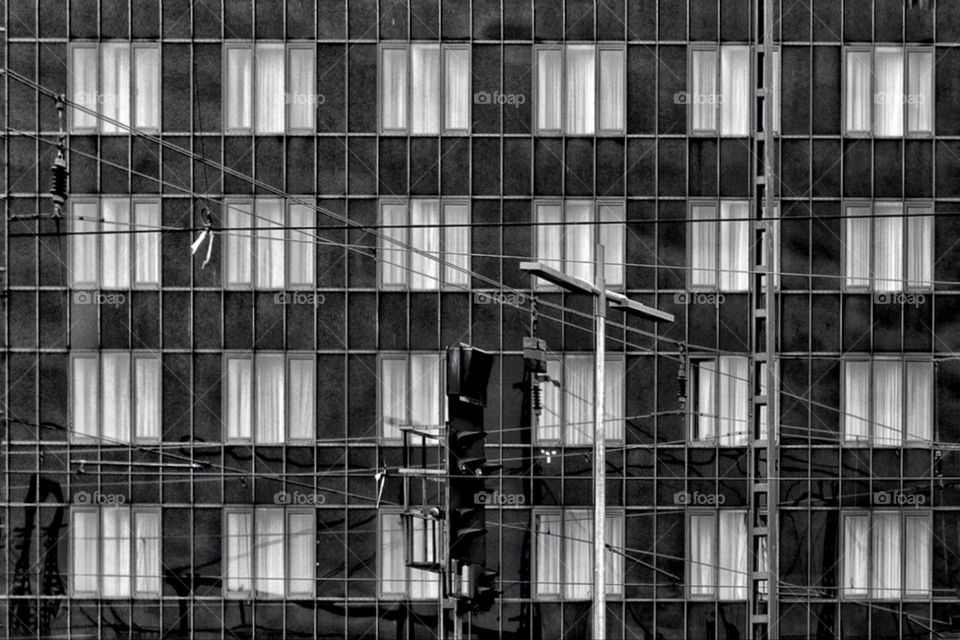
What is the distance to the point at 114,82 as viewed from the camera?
29.9m

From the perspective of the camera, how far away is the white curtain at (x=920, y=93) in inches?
1172

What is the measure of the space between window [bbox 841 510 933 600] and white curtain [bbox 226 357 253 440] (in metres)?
16.1

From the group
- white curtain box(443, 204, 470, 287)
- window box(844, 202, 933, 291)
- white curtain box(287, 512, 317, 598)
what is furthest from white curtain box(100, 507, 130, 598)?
window box(844, 202, 933, 291)

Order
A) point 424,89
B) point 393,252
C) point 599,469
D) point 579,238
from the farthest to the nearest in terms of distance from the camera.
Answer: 1. point 579,238
2. point 424,89
3. point 393,252
4. point 599,469

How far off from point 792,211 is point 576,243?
579 centimetres

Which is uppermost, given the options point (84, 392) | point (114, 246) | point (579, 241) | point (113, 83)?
point (113, 83)

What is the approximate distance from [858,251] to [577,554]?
11.1 metres

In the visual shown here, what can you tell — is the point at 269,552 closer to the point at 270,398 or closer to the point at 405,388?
the point at 270,398

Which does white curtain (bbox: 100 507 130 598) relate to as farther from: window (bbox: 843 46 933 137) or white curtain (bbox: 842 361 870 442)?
window (bbox: 843 46 933 137)

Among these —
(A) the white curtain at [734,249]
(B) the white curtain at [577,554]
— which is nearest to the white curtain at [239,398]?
(B) the white curtain at [577,554]

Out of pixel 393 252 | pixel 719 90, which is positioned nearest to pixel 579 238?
pixel 393 252

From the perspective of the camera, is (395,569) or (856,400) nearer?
(395,569)

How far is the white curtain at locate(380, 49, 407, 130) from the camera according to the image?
29.6 meters

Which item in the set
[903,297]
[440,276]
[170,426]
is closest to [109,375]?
[170,426]
